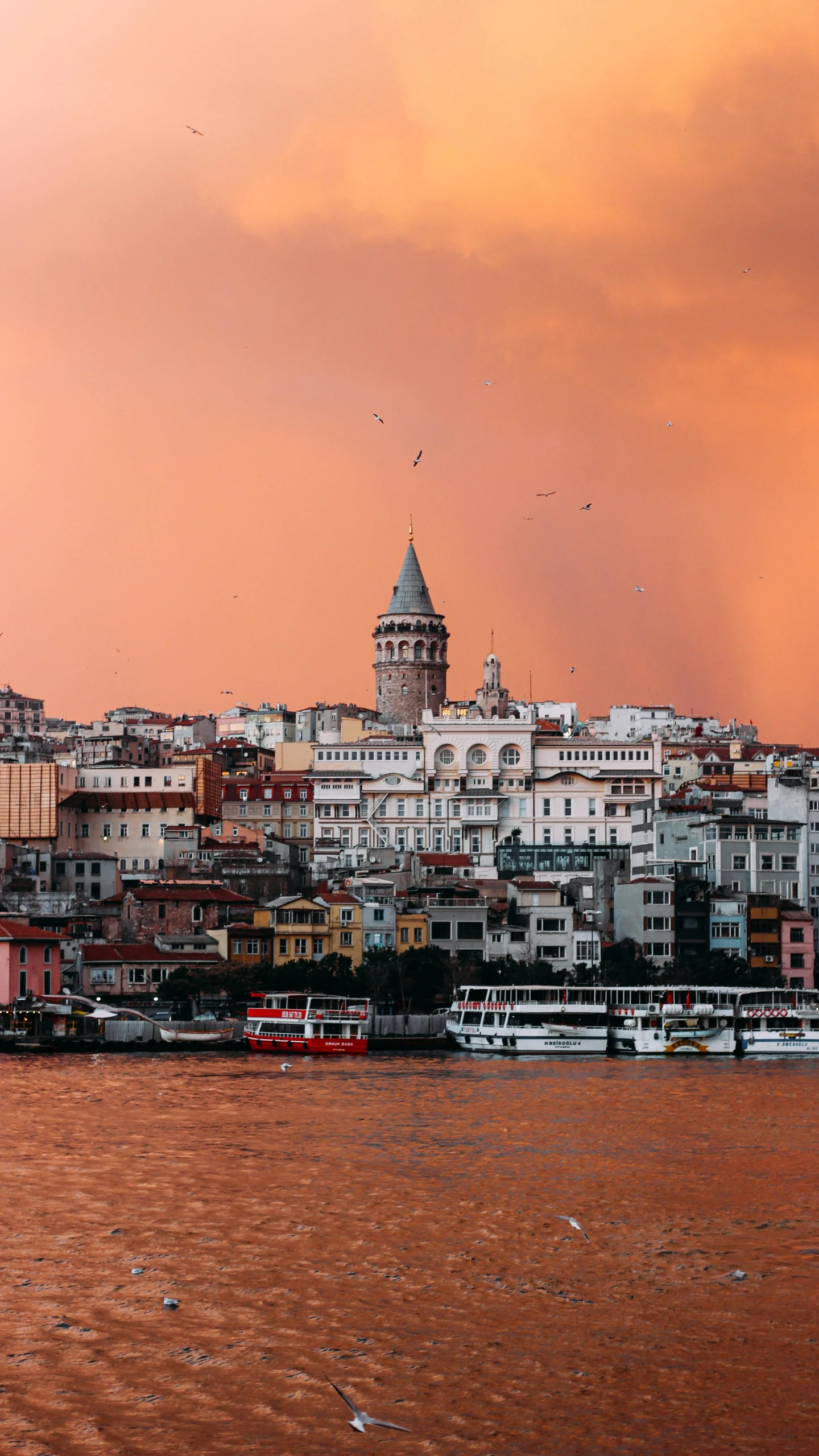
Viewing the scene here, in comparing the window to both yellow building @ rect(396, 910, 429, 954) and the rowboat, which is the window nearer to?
yellow building @ rect(396, 910, 429, 954)

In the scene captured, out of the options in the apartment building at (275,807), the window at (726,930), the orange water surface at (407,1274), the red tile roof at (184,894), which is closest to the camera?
the orange water surface at (407,1274)

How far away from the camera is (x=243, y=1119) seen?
1261 inches

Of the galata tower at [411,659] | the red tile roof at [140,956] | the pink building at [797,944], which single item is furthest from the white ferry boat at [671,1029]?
the galata tower at [411,659]

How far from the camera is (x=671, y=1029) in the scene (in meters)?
47.0

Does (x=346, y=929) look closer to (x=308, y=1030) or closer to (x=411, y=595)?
(x=308, y=1030)

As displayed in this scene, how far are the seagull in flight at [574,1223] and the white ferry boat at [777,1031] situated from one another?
78.2ft

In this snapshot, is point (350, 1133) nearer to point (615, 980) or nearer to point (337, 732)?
point (615, 980)

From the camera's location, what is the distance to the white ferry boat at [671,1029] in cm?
4688

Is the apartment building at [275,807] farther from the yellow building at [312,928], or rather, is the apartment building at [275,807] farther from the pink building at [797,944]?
the pink building at [797,944]

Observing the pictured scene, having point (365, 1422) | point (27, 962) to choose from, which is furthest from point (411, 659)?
point (365, 1422)

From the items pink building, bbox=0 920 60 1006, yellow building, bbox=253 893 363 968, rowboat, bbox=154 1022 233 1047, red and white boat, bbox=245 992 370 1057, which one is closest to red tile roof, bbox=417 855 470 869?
yellow building, bbox=253 893 363 968

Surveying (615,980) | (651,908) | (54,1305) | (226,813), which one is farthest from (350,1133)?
(226,813)

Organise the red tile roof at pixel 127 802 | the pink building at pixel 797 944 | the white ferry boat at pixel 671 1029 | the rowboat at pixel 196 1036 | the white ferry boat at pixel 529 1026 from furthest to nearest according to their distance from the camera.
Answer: the red tile roof at pixel 127 802
the pink building at pixel 797 944
the white ferry boat at pixel 671 1029
the white ferry boat at pixel 529 1026
the rowboat at pixel 196 1036

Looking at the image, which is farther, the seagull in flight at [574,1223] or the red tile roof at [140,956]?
the red tile roof at [140,956]
